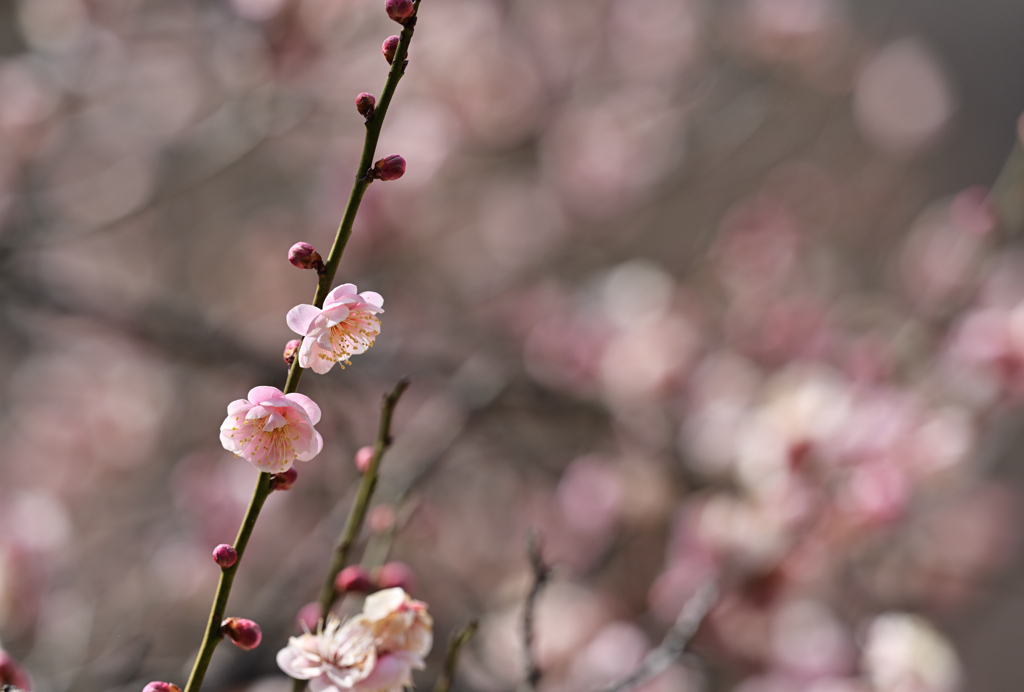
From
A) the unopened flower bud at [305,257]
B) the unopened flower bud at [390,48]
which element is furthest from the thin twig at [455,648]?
the unopened flower bud at [390,48]

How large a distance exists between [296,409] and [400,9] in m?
0.25

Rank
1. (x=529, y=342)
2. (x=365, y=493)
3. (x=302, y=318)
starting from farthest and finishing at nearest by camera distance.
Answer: (x=529, y=342) < (x=365, y=493) < (x=302, y=318)

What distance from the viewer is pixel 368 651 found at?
438 millimetres

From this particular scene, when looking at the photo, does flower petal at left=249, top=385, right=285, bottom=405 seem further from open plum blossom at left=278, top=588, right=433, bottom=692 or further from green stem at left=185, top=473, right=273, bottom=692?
open plum blossom at left=278, top=588, right=433, bottom=692

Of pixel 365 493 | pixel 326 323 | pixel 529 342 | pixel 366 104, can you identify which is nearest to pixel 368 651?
pixel 365 493

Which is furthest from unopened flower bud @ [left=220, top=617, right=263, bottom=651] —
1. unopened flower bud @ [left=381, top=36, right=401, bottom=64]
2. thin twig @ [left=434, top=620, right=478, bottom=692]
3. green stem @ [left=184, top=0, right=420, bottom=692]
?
unopened flower bud @ [left=381, top=36, right=401, bottom=64]

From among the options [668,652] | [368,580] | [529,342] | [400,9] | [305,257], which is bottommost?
[668,652]

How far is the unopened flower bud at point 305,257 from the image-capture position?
0.39 m

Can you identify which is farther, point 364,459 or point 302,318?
point 364,459

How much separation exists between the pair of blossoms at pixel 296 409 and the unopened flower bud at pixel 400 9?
169 mm

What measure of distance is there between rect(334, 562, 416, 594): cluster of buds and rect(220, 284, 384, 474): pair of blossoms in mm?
147

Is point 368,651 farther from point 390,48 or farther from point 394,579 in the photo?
point 390,48

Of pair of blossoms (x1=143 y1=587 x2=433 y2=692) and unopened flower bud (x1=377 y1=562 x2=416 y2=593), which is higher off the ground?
unopened flower bud (x1=377 y1=562 x2=416 y2=593)

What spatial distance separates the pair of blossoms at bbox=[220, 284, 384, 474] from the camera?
38 centimetres
